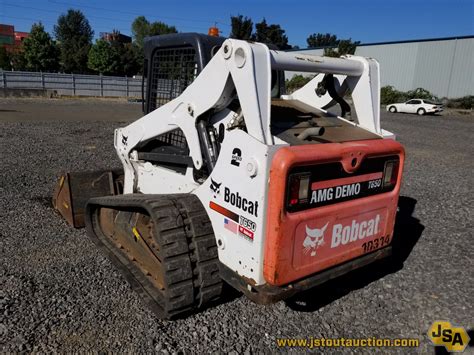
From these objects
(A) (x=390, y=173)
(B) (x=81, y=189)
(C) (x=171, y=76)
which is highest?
(C) (x=171, y=76)

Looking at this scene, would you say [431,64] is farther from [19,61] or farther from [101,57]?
[19,61]

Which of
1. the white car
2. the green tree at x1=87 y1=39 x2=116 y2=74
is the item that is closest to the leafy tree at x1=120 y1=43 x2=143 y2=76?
the green tree at x1=87 y1=39 x2=116 y2=74

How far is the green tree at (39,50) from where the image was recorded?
50750 mm

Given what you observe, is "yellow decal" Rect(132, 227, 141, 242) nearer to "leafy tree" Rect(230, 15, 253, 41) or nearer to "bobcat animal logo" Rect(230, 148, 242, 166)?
"bobcat animal logo" Rect(230, 148, 242, 166)

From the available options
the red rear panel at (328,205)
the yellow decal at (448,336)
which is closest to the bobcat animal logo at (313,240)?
the red rear panel at (328,205)

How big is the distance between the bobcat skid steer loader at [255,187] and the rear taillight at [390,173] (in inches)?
0.5

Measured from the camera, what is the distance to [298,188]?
2348mm

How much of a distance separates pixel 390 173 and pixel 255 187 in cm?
120

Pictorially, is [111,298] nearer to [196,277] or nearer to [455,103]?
[196,277]

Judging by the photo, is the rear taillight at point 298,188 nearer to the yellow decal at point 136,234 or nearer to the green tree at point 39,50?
the yellow decal at point 136,234

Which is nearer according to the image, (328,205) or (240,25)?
(328,205)

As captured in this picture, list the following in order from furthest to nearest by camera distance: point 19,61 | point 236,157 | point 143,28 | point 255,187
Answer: point 143,28 < point 19,61 < point 236,157 < point 255,187

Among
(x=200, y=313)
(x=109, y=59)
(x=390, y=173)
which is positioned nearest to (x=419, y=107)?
(x=390, y=173)

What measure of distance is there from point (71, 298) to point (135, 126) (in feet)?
4.90
